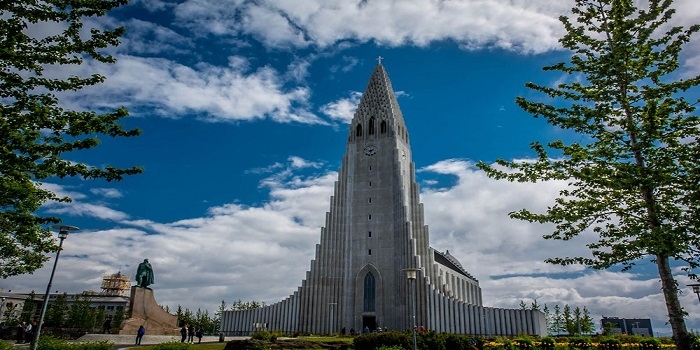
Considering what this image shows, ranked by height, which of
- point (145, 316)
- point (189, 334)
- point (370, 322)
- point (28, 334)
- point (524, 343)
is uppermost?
point (370, 322)

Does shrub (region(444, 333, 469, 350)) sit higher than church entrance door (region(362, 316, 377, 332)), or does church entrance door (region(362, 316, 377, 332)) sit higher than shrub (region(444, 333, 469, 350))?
church entrance door (region(362, 316, 377, 332))

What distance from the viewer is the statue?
3584cm

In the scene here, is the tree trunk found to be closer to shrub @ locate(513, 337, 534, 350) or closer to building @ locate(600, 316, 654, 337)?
shrub @ locate(513, 337, 534, 350)

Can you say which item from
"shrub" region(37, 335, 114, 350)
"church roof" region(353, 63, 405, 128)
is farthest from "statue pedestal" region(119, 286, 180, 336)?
"church roof" region(353, 63, 405, 128)

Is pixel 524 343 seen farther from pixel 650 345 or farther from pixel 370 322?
pixel 370 322

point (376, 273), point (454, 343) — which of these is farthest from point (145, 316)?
point (376, 273)

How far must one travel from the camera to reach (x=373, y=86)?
6594cm

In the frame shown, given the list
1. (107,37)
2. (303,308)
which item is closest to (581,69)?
(107,37)

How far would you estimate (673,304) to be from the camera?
1420 centimetres

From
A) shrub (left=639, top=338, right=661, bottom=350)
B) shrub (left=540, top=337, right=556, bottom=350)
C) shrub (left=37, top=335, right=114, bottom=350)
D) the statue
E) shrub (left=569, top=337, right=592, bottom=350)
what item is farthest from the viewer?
the statue

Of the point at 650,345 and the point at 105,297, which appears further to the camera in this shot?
the point at 105,297

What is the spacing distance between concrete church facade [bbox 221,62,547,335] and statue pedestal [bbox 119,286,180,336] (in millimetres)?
17123

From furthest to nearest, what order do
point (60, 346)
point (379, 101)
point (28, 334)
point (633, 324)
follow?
point (633, 324), point (379, 101), point (28, 334), point (60, 346)

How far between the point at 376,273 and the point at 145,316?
25.7 m
